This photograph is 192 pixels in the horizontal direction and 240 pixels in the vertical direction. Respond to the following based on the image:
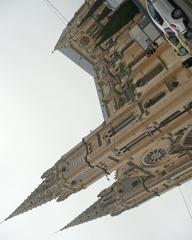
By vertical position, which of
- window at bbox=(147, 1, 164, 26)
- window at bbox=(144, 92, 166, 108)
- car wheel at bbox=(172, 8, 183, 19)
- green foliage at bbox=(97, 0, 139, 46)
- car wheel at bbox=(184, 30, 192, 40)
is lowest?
car wheel at bbox=(184, 30, 192, 40)

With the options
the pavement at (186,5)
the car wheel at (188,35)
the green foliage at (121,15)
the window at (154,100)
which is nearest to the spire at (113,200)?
the window at (154,100)

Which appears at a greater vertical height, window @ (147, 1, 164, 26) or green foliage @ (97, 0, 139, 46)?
green foliage @ (97, 0, 139, 46)

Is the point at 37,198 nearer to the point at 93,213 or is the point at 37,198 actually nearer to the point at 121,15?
the point at 93,213

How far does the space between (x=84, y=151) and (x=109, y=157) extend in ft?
7.97

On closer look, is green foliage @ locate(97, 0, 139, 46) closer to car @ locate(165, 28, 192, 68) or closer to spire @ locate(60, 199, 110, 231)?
car @ locate(165, 28, 192, 68)

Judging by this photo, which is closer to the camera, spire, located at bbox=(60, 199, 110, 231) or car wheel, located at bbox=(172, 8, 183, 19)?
car wheel, located at bbox=(172, 8, 183, 19)

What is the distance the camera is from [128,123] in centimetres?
2306

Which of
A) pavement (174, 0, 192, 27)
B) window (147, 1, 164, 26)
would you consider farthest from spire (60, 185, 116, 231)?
pavement (174, 0, 192, 27)

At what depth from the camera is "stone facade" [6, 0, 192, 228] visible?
21891mm

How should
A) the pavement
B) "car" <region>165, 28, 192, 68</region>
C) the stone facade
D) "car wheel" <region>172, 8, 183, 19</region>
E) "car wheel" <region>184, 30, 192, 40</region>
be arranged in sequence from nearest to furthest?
the pavement → "car wheel" <region>172, 8, 183, 19</region> → "car wheel" <region>184, 30, 192, 40</region> → "car" <region>165, 28, 192, 68</region> → the stone facade

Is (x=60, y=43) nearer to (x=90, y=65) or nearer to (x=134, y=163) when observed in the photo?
(x=90, y=65)

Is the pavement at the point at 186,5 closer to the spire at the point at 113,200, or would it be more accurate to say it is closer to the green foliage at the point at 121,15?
the green foliage at the point at 121,15

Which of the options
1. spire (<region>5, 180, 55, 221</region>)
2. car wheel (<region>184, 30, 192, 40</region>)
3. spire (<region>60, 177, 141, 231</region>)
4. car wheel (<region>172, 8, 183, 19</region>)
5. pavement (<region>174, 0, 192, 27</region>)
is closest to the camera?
pavement (<region>174, 0, 192, 27</region>)

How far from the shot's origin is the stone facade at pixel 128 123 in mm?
21891
